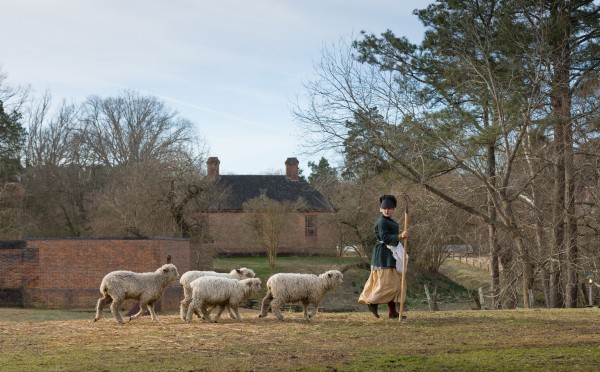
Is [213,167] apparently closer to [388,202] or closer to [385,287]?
[388,202]

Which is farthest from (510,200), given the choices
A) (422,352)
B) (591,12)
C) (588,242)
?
(422,352)

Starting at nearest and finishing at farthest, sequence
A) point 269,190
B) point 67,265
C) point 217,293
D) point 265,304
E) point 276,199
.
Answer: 1. point 217,293
2. point 265,304
3. point 67,265
4. point 276,199
5. point 269,190

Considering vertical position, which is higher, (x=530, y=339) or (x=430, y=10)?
(x=430, y=10)

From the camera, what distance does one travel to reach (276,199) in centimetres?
6881

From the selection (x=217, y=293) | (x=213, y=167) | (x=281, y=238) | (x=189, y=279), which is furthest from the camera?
(x=213, y=167)

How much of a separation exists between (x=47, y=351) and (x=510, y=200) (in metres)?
19.6

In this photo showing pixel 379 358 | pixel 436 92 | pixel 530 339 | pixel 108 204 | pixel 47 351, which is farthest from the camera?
pixel 108 204

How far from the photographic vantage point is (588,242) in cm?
3158

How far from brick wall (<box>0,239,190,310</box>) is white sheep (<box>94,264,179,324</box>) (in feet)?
38.5

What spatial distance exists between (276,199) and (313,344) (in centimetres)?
5582

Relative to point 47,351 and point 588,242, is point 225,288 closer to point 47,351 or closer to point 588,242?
point 47,351

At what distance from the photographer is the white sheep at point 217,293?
54.6 ft

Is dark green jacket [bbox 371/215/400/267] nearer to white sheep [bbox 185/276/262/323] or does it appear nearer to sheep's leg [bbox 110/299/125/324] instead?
white sheep [bbox 185/276/262/323]

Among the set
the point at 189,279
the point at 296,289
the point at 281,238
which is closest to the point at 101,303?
the point at 189,279
